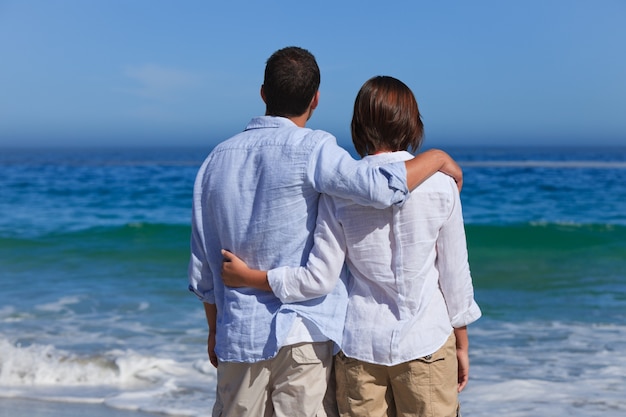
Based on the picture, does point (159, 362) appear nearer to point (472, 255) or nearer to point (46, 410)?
point (46, 410)

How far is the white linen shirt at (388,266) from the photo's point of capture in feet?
5.89

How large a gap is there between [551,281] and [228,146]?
638 cm

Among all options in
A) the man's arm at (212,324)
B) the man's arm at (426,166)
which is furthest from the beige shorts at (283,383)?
the man's arm at (426,166)

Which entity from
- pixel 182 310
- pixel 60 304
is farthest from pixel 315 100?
pixel 60 304

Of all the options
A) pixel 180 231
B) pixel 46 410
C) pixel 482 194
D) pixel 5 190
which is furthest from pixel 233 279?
pixel 5 190

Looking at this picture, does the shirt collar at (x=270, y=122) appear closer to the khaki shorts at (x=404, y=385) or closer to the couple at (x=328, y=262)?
the couple at (x=328, y=262)

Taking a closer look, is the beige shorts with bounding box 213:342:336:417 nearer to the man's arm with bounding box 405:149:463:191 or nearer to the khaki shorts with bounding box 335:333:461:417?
the khaki shorts with bounding box 335:333:461:417

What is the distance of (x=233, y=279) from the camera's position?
6.04 feet

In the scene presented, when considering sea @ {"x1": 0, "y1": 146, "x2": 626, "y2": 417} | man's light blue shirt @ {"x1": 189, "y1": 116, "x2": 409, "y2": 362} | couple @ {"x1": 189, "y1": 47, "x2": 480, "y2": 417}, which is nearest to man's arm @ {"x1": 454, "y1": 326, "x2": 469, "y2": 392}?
couple @ {"x1": 189, "y1": 47, "x2": 480, "y2": 417}

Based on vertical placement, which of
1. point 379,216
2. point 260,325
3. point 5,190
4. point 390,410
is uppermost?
point 379,216

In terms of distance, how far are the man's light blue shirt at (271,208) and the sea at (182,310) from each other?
6.67 ft

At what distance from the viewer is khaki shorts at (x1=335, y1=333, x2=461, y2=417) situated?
186 centimetres

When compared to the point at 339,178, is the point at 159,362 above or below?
below

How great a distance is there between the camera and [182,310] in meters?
6.11
